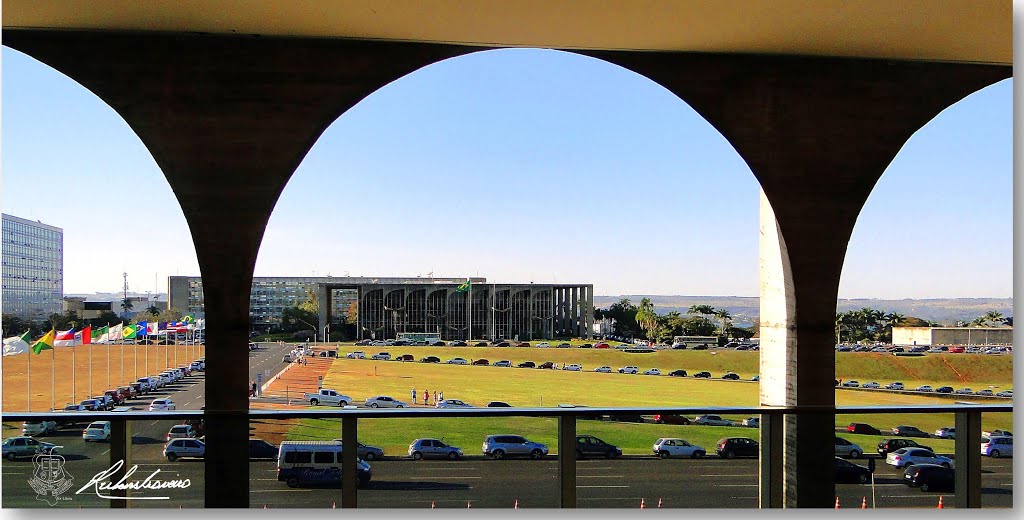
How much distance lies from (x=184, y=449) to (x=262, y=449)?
31cm

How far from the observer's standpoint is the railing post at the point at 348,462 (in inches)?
110

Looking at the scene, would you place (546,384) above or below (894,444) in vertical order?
below

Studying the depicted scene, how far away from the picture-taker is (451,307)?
6219cm

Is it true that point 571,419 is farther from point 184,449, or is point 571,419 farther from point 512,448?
point 184,449

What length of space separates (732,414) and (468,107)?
8614 centimetres

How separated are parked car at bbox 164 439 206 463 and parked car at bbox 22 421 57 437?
41cm

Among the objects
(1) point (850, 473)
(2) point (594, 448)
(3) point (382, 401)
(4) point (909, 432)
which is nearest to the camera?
(4) point (909, 432)

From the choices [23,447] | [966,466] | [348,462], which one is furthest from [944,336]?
[23,447]

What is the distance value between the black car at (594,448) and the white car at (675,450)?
165 mm

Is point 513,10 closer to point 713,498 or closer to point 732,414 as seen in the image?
point 732,414

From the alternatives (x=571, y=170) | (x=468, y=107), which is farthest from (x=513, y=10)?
(x=468, y=107)

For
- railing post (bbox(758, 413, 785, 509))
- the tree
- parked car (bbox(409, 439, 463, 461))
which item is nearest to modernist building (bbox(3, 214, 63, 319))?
parked car (bbox(409, 439, 463, 461))

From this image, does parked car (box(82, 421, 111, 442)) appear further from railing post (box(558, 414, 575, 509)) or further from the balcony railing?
railing post (box(558, 414, 575, 509))

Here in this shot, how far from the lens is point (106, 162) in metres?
74.4
